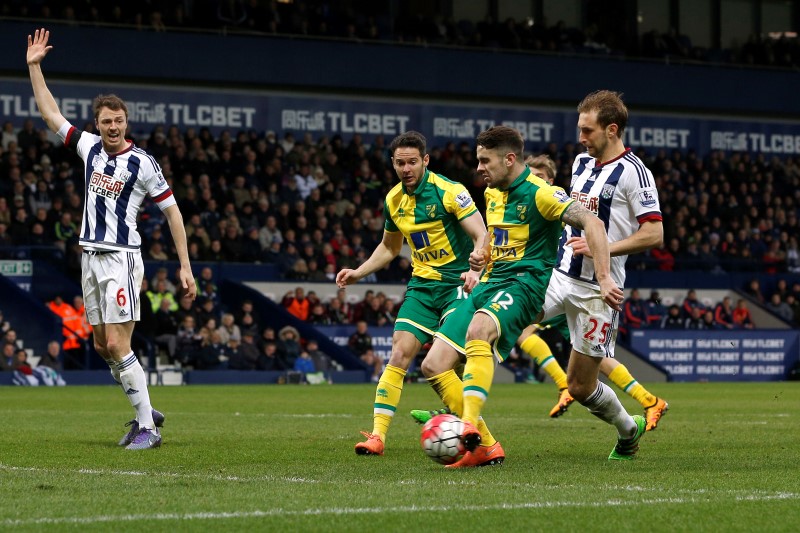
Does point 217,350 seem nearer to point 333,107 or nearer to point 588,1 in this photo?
point 333,107

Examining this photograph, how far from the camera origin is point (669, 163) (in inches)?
1532

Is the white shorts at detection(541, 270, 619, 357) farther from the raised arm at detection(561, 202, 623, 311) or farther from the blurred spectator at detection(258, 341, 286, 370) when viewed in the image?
the blurred spectator at detection(258, 341, 286, 370)

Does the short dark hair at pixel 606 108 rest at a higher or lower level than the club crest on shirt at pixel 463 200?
higher

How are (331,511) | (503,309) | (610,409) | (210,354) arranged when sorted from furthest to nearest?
(210,354) < (610,409) < (503,309) < (331,511)

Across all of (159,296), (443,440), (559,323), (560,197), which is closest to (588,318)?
(560,197)

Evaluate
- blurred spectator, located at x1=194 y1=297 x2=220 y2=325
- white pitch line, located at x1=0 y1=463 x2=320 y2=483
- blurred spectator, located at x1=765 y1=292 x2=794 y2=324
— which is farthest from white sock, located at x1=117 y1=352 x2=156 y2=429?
blurred spectator, located at x1=765 y1=292 x2=794 y2=324

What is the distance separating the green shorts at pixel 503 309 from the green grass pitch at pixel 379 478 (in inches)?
32.6

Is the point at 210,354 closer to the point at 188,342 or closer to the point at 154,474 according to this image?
the point at 188,342

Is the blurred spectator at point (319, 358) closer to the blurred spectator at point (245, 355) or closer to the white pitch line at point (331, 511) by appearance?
the blurred spectator at point (245, 355)

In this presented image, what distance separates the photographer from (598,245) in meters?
8.09

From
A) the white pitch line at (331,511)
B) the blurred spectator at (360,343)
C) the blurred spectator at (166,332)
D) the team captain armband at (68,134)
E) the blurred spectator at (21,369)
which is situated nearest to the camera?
the white pitch line at (331,511)

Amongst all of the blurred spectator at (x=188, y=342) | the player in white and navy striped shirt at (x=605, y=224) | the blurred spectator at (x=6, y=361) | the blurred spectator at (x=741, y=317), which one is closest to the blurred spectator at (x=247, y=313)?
the blurred spectator at (x=188, y=342)

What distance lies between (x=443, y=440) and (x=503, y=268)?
1414 millimetres

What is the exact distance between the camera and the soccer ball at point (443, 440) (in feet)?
25.8
